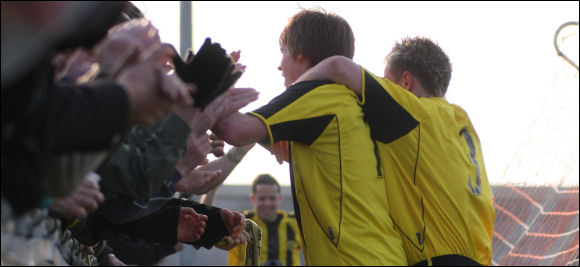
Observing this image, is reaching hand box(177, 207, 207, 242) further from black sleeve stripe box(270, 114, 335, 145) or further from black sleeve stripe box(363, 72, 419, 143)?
black sleeve stripe box(363, 72, 419, 143)

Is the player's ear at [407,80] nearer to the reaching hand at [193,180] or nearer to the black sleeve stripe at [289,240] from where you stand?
the reaching hand at [193,180]

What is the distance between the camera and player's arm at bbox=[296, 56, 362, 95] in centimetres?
320

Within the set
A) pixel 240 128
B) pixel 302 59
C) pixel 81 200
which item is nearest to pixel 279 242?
pixel 302 59

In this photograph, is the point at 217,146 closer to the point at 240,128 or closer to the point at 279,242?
the point at 240,128

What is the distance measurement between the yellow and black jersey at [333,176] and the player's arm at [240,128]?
33 mm

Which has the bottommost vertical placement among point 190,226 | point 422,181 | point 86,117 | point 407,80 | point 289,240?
point 289,240

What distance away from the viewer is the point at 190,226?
3.23m

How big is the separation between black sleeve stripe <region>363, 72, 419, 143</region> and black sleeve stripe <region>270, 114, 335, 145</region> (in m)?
0.17

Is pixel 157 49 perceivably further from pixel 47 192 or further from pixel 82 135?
pixel 47 192

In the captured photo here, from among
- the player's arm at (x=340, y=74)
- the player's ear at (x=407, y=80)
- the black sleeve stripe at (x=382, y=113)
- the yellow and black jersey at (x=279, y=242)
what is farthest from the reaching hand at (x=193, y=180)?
the yellow and black jersey at (x=279, y=242)

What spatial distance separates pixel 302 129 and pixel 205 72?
2.45 feet

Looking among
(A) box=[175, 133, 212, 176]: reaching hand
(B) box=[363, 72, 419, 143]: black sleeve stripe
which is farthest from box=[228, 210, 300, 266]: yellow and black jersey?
(A) box=[175, 133, 212, 176]: reaching hand

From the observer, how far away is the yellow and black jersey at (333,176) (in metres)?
2.99

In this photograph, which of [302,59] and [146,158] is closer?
[146,158]
